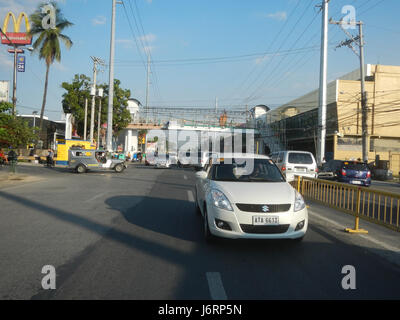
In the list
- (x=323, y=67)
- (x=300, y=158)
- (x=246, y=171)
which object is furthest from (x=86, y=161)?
(x=323, y=67)

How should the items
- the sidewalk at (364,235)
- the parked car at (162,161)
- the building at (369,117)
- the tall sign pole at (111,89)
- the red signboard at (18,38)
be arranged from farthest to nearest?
the building at (369,117) → the red signboard at (18,38) → the parked car at (162,161) → the tall sign pole at (111,89) → the sidewalk at (364,235)

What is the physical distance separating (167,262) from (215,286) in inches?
43.8

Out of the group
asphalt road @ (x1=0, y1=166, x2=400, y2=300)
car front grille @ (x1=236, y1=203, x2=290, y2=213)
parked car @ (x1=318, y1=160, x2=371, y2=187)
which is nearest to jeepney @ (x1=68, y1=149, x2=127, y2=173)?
parked car @ (x1=318, y1=160, x2=371, y2=187)

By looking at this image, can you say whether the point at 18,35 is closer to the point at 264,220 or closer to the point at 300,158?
the point at 300,158

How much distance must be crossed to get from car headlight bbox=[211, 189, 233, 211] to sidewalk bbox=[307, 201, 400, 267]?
266 centimetres

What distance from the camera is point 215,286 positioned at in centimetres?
409

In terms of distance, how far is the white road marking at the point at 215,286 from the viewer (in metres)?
3.81

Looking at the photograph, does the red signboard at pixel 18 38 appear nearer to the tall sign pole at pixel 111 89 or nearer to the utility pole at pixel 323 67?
the tall sign pole at pixel 111 89

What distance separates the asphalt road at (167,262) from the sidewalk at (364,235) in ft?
0.50

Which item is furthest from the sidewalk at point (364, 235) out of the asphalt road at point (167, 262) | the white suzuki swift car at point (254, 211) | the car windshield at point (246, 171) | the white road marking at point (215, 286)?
the white road marking at point (215, 286)
